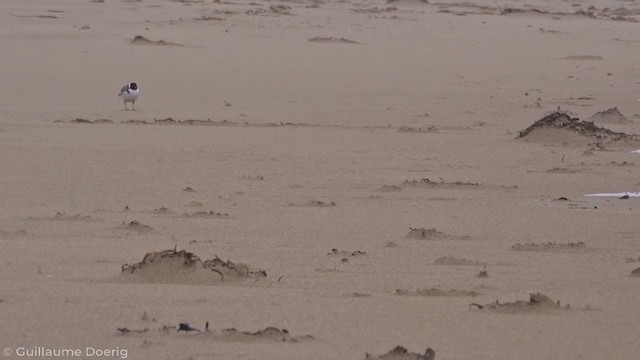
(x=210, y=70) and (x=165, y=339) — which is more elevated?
(x=210, y=70)

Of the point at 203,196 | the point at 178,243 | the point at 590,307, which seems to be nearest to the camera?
the point at 590,307

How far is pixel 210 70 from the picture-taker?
17531mm

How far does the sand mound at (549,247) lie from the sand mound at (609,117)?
6.39 metres

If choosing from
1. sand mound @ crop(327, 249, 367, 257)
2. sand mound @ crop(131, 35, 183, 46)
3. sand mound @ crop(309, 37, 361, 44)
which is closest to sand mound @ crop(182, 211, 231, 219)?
sand mound @ crop(327, 249, 367, 257)

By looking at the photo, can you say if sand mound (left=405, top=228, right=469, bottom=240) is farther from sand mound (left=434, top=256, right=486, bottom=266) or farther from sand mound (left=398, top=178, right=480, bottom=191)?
sand mound (left=398, top=178, right=480, bottom=191)

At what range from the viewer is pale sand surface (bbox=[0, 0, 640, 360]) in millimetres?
4887

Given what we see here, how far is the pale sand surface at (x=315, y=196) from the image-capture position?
489cm

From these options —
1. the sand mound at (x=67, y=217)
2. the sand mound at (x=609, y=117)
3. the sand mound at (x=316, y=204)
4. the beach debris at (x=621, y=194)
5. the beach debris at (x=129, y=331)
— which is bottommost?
the beach debris at (x=129, y=331)

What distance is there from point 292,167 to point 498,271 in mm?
3783

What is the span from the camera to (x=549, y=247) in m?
6.66

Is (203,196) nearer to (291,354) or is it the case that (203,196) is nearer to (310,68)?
(291,354)

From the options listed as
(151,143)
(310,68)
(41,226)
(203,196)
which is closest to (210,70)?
(310,68)

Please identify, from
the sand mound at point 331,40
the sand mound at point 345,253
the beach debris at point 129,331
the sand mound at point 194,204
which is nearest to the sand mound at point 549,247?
the sand mound at point 345,253

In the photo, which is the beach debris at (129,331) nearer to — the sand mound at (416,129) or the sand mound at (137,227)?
the sand mound at (137,227)
